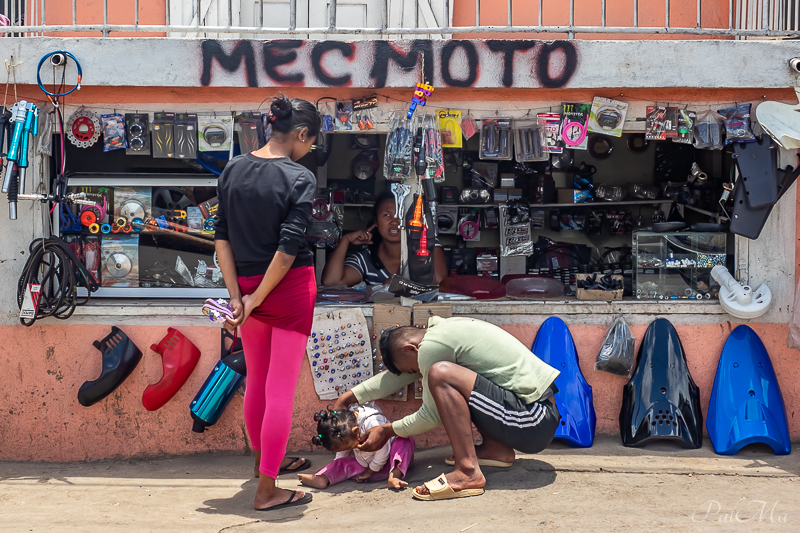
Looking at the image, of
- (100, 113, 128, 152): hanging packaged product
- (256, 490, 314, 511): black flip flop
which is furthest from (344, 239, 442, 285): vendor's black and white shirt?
(256, 490, 314, 511): black flip flop

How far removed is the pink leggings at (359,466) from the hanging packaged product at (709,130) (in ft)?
8.12

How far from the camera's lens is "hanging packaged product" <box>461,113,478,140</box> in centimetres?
432

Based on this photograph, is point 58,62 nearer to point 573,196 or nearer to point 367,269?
point 367,269

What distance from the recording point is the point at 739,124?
4.26 metres

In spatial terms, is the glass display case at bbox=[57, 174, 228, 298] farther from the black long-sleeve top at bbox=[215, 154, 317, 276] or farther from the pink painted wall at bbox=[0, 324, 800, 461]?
the black long-sleeve top at bbox=[215, 154, 317, 276]

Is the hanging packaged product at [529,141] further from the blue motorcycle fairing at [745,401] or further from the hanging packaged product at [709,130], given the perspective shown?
the blue motorcycle fairing at [745,401]

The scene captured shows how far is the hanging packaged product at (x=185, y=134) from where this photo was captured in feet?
14.1

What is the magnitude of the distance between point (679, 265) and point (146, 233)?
3332mm

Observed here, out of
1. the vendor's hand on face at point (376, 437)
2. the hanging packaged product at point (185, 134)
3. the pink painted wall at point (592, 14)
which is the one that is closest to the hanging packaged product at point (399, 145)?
the hanging packaged product at point (185, 134)

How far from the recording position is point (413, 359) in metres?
3.68

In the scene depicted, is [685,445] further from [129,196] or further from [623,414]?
[129,196]

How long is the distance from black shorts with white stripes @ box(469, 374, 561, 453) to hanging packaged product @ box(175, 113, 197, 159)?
2211mm

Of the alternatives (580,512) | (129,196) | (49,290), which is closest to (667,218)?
(580,512)

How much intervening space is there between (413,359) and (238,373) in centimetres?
118
